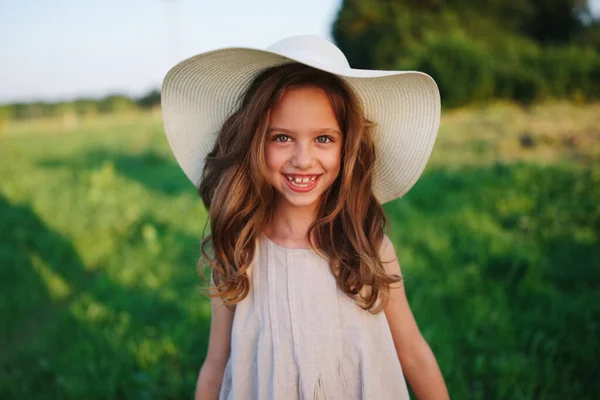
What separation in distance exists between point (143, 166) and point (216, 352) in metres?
8.82

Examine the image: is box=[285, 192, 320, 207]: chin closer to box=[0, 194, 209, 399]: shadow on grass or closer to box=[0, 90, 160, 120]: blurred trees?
box=[0, 194, 209, 399]: shadow on grass

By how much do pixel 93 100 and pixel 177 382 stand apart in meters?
45.7

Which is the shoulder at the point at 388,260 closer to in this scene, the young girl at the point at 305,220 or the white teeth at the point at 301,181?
the young girl at the point at 305,220

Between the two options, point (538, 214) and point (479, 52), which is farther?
point (479, 52)

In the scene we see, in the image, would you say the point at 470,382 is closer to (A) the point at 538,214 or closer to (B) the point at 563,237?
(B) the point at 563,237

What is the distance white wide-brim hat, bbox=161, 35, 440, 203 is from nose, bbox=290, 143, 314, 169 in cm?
24

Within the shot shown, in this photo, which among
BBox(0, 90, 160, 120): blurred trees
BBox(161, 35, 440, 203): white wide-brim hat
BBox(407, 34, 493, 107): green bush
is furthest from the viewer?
BBox(0, 90, 160, 120): blurred trees

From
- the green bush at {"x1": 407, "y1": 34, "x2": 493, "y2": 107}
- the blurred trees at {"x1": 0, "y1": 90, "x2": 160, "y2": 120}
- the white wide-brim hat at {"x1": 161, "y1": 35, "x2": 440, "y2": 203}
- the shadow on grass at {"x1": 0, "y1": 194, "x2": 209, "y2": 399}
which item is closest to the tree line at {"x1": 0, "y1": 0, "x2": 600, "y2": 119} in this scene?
the green bush at {"x1": 407, "y1": 34, "x2": 493, "y2": 107}

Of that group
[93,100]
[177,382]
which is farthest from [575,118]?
[93,100]

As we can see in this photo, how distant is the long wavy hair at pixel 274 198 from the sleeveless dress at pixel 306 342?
5 centimetres

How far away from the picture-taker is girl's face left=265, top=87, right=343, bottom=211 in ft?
4.74

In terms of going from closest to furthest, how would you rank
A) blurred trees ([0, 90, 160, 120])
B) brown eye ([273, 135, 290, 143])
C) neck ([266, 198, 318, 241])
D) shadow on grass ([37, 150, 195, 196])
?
brown eye ([273, 135, 290, 143]) < neck ([266, 198, 318, 241]) < shadow on grass ([37, 150, 195, 196]) < blurred trees ([0, 90, 160, 120])

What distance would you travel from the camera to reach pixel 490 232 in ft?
13.9

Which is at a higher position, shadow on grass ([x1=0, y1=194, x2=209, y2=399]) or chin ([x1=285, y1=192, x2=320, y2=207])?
chin ([x1=285, y1=192, x2=320, y2=207])
